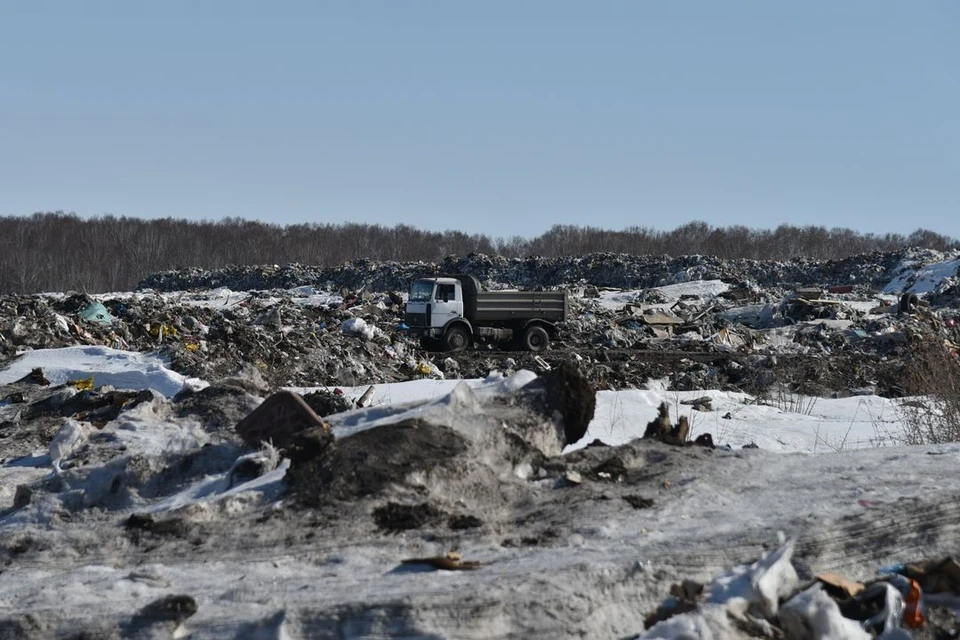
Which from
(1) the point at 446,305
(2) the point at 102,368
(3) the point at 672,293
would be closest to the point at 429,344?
(1) the point at 446,305

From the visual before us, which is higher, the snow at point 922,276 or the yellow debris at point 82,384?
the snow at point 922,276

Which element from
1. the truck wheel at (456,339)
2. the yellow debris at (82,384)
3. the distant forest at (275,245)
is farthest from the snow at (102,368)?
the distant forest at (275,245)

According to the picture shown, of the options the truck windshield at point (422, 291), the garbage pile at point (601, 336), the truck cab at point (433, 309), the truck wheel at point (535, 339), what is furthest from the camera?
the truck wheel at point (535, 339)

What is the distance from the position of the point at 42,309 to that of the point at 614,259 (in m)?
33.2

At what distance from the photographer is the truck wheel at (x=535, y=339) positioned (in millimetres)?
22406

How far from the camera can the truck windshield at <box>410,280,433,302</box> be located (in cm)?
2144

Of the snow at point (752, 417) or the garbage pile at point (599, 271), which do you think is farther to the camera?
the garbage pile at point (599, 271)

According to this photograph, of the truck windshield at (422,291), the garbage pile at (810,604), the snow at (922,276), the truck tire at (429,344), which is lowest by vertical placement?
the truck tire at (429,344)

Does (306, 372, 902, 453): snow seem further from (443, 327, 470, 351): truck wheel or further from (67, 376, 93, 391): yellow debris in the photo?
(443, 327, 470, 351): truck wheel

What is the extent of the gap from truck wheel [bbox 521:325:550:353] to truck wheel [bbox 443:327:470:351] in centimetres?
150

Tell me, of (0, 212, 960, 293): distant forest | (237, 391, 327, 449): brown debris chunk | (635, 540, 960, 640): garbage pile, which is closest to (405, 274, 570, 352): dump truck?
(237, 391, 327, 449): brown debris chunk

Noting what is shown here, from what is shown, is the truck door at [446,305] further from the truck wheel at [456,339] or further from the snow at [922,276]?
the snow at [922,276]

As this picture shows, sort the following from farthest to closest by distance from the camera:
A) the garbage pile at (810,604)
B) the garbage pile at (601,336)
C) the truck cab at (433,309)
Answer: the truck cab at (433,309), the garbage pile at (601,336), the garbage pile at (810,604)

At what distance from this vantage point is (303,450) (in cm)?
588
